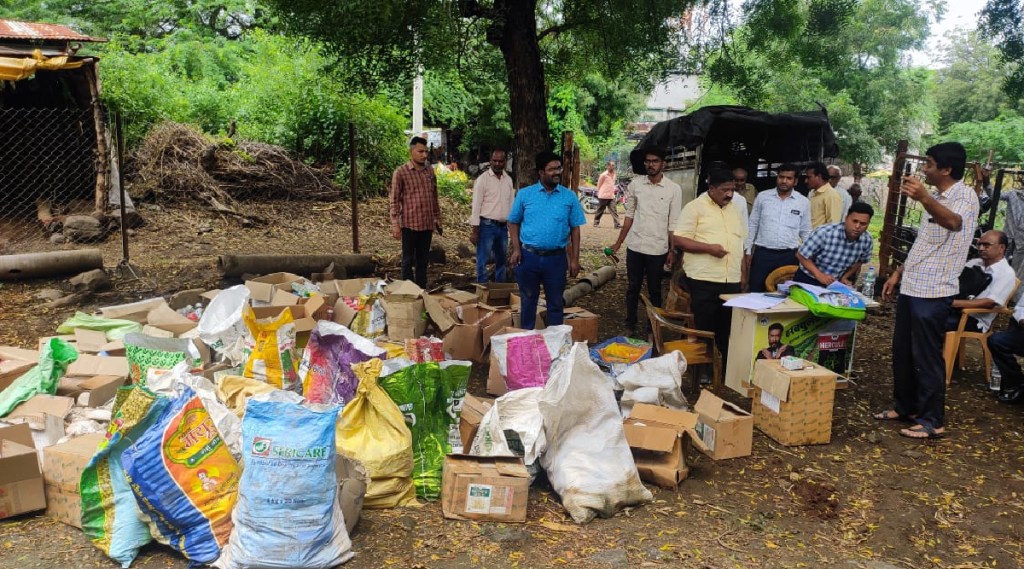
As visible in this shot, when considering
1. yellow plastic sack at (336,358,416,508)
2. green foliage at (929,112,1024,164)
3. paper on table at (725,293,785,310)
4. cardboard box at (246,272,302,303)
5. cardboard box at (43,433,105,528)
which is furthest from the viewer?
green foliage at (929,112,1024,164)

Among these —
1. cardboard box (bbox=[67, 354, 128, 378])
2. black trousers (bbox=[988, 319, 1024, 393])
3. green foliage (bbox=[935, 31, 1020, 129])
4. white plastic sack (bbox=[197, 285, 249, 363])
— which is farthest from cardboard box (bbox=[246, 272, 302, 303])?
green foliage (bbox=[935, 31, 1020, 129])

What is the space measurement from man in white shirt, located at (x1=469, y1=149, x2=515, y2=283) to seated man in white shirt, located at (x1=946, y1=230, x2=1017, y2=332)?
4135 mm

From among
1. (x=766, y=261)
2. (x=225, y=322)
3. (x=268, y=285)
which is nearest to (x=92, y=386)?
(x=225, y=322)

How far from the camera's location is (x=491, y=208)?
7359 millimetres

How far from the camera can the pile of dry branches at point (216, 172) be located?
10.9 m

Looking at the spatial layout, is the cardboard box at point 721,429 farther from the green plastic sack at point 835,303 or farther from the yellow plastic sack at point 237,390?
the yellow plastic sack at point 237,390

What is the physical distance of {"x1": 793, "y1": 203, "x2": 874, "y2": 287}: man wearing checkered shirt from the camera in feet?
17.5

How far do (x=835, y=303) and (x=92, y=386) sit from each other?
4.82 meters

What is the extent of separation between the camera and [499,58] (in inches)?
362

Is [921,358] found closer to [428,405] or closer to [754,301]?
[754,301]

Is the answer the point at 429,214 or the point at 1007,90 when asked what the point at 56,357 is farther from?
the point at 1007,90

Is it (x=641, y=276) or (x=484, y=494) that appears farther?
(x=641, y=276)

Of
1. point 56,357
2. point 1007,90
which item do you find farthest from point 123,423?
point 1007,90

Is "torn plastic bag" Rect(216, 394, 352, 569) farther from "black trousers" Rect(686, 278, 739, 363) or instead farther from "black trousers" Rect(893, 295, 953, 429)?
"black trousers" Rect(893, 295, 953, 429)
